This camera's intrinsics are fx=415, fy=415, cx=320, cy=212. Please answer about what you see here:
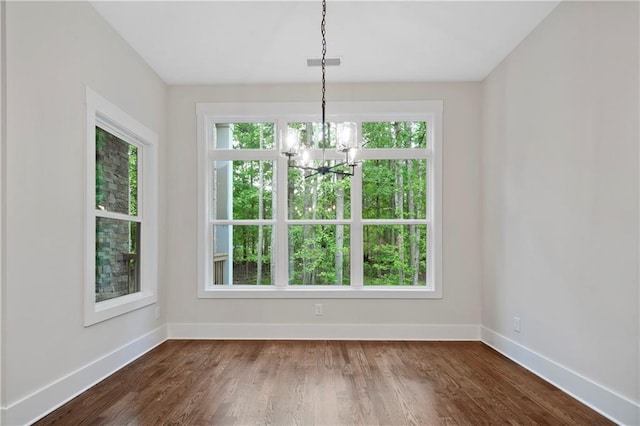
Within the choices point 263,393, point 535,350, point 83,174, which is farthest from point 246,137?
point 535,350

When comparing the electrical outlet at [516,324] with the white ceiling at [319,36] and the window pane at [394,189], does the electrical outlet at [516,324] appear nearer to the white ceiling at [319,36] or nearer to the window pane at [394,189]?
the window pane at [394,189]

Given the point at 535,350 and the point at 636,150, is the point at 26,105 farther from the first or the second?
the point at 535,350

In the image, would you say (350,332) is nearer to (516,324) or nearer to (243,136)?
(516,324)

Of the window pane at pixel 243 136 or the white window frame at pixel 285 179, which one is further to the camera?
the window pane at pixel 243 136

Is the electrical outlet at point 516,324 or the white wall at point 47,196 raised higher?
the white wall at point 47,196

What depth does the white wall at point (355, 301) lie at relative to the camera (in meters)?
4.46

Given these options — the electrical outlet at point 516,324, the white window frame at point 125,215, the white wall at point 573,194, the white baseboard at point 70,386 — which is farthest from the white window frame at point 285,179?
the white baseboard at point 70,386

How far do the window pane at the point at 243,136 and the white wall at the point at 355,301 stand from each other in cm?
28

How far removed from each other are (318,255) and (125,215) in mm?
2017

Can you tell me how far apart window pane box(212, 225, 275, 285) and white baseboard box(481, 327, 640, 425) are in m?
2.56

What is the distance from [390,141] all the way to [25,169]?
3413 mm

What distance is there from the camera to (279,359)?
3689 millimetres

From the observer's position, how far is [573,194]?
2.87 m

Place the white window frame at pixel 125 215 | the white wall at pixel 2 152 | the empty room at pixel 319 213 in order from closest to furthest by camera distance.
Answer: the white wall at pixel 2 152 → the empty room at pixel 319 213 → the white window frame at pixel 125 215
